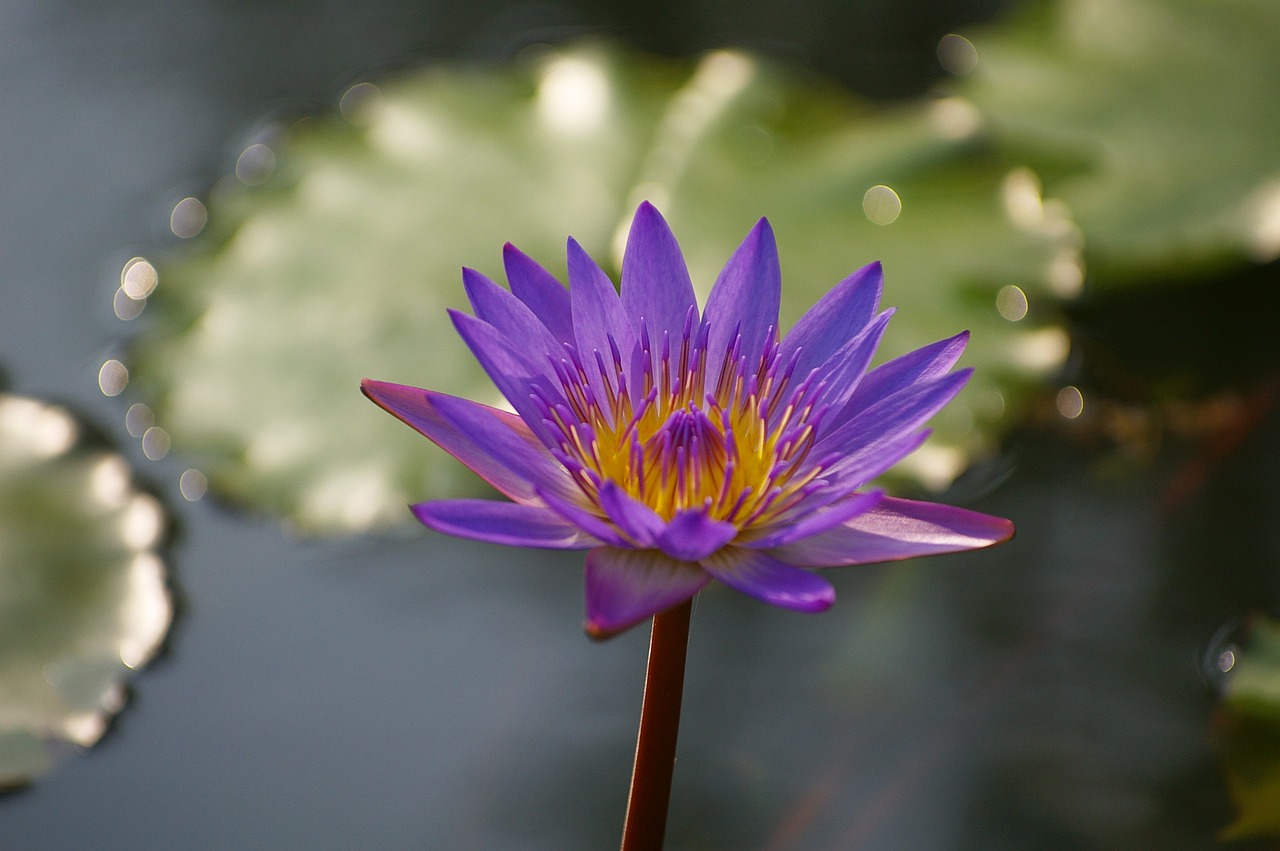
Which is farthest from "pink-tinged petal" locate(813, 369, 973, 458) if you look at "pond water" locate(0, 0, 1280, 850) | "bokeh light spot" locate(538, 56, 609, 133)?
"bokeh light spot" locate(538, 56, 609, 133)

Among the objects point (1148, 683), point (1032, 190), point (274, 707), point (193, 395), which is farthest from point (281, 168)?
point (1148, 683)

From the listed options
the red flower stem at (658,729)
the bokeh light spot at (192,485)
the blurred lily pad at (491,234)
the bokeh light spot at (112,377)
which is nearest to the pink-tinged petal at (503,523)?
the red flower stem at (658,729)

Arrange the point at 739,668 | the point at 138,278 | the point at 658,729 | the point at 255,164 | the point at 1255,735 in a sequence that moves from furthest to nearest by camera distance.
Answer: the point at 255,164 < the point at 138,278 < the point at 739,668 < the point at 1255,735 < the point at 658,729

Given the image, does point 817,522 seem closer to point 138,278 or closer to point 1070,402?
point 1070,402

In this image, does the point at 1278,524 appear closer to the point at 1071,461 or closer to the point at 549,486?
the point at 1071,461

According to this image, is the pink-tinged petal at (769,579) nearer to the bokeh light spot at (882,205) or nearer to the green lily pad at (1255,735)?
the green lily pad at (1255,735)

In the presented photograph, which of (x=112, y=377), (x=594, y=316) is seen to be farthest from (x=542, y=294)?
(x=112, y=377)

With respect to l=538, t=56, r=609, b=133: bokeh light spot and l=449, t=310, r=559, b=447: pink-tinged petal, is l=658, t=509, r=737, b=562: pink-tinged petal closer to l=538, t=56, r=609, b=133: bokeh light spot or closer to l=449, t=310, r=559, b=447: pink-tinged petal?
l=449, t=310, r=559, b=447: pink-tinged petal
